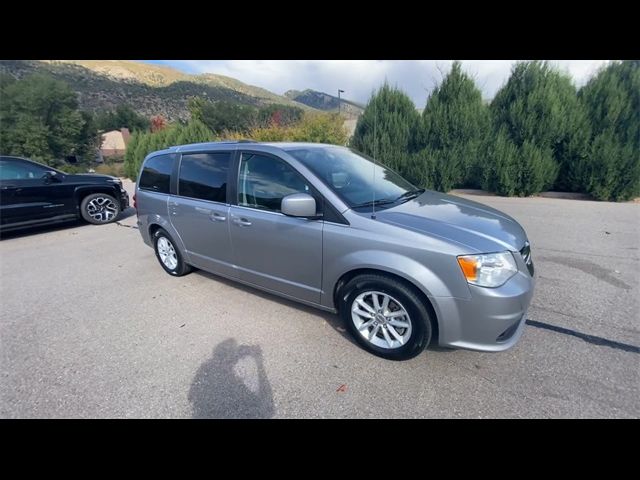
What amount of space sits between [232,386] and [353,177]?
2156 mm

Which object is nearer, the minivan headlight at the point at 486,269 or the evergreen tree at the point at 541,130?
the minivan headlight at the point at 486,269

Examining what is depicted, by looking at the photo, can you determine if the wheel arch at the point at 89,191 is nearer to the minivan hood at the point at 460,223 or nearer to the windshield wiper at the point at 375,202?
the windshield wiper at the point at 375,202

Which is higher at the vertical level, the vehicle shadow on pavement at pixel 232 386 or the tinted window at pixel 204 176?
the tinted window at pixel 204 176

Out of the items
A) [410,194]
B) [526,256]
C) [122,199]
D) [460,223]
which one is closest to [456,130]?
[410,194]

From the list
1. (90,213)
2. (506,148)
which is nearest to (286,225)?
(90,213)

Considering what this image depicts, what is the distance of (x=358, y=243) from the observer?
233cm

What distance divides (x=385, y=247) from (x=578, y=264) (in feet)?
11.8

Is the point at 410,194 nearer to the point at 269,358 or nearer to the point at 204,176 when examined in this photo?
the point at 269,358

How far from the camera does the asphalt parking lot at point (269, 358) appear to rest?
6.63ft

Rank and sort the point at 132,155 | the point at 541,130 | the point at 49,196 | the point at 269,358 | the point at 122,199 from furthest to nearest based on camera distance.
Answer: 1. the point at 132,155
2. the point at 541,130
3. the point at 122,199
4. the point at 49,196
5. the point at 269,358

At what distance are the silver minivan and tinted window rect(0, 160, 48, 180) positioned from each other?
204 inches

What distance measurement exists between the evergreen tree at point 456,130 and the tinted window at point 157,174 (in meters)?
8.78

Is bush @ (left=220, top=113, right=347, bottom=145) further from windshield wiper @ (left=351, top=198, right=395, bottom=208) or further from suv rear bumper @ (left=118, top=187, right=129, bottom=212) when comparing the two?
windshield wiper @ (left=351, top=198, right=395, bottom=208)

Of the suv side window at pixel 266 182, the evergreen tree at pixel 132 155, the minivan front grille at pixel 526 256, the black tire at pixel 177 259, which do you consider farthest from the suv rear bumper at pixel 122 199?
the evergreen tree at pixel 132 155
